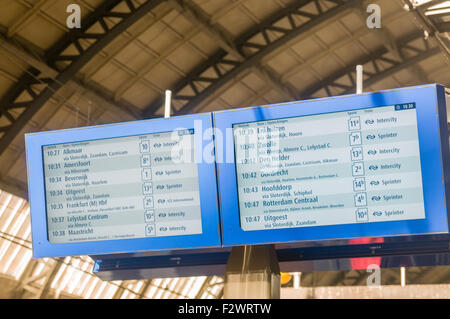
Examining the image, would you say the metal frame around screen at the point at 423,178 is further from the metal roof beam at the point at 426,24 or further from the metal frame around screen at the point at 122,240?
the metal roof beam at the point at 426,24

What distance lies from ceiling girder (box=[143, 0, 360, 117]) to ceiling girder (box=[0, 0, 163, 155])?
3.96 m

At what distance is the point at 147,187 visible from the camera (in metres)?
6.60

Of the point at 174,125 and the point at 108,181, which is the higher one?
the point at 174,125

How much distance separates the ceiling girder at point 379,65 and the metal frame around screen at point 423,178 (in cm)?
1976

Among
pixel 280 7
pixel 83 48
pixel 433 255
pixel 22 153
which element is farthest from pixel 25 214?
pixel 433 255

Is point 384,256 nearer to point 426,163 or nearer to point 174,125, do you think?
point 426,163

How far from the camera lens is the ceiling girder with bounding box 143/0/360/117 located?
21969mm

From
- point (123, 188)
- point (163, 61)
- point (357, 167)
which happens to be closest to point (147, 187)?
point (123, 188)

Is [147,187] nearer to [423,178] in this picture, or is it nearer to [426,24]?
[423,178]

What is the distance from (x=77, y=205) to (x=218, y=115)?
5.35ft

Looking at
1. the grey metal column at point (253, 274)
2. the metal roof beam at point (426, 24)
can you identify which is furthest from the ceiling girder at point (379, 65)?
the grey metal column at point (253, 274)

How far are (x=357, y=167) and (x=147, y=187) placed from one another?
1.93m
